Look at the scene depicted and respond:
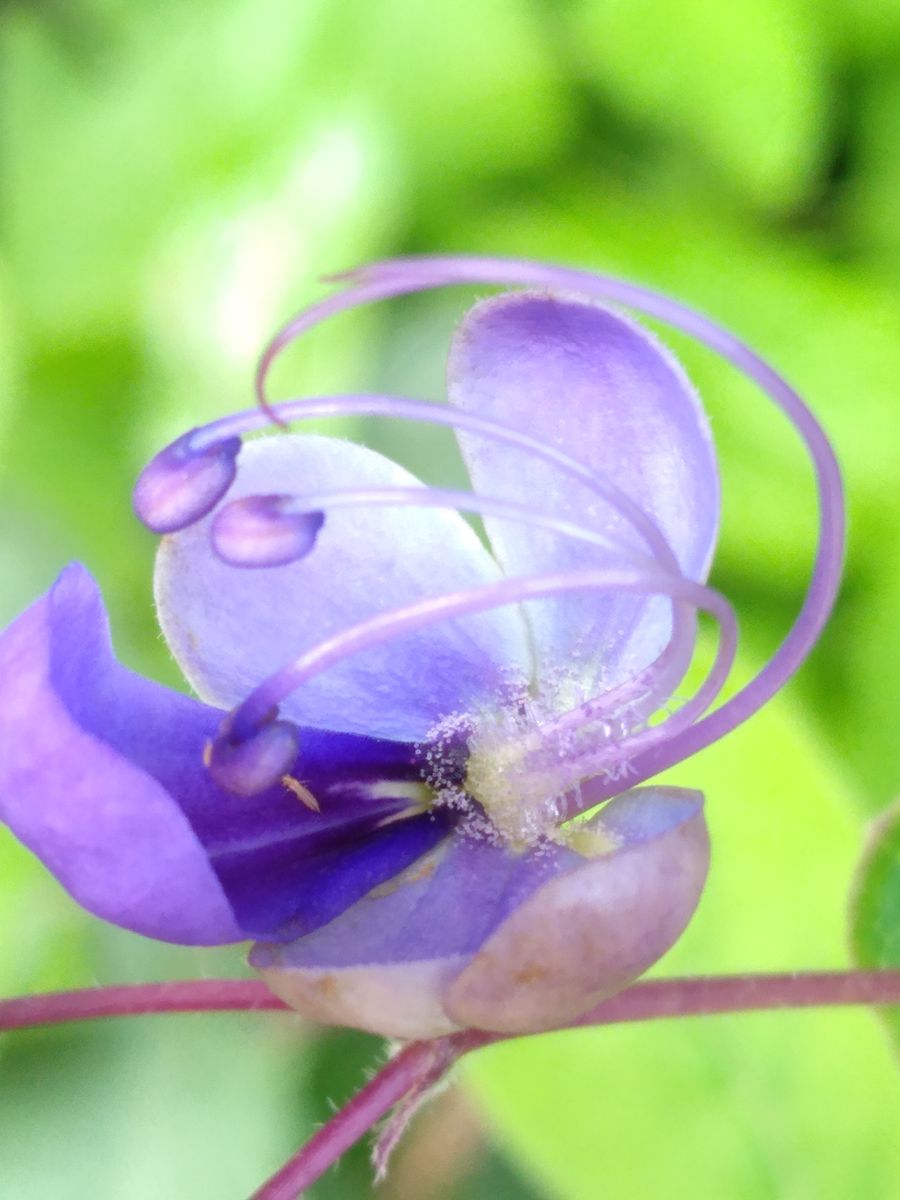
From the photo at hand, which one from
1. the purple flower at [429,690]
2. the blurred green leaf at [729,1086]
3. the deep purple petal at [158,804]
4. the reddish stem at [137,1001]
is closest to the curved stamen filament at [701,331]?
the purple flower at [429,690]

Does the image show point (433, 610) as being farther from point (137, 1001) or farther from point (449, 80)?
point (449, 80)

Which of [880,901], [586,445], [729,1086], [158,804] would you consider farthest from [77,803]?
[729,1086]

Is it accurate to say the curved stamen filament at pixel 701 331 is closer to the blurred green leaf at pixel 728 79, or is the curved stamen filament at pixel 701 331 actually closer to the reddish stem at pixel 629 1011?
the reddish stem at pixel 629 1011

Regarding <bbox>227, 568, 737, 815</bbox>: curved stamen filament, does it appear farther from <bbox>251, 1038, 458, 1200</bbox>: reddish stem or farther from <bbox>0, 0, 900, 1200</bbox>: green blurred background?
<bbox>0, 0, 900, 1200</bbox>: green blurred background

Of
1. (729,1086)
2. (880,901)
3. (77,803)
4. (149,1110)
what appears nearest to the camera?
(77,803)

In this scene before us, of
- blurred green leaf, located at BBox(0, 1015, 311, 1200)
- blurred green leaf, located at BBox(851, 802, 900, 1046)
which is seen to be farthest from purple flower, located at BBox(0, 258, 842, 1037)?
blurred green leaf, located at BBox(0, 1015, 311, 1200)

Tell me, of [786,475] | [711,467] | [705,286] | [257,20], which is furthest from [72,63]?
[711,467]
